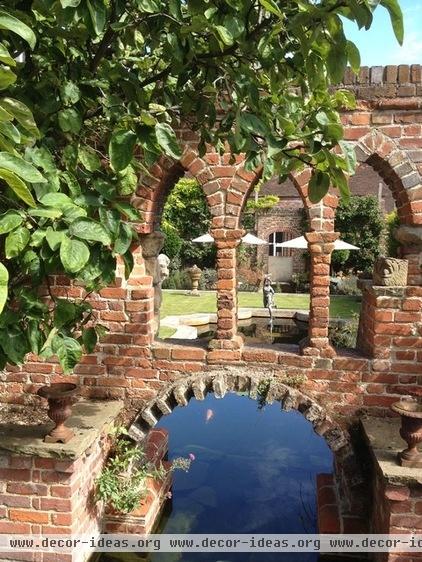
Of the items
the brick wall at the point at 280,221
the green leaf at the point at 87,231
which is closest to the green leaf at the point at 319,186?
the green leaf at the point at 87,231

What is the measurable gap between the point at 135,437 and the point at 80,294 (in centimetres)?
134

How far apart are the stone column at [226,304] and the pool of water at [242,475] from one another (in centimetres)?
58

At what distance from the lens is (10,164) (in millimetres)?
1518

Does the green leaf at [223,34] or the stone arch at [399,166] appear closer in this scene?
the green leaf at [223,34]

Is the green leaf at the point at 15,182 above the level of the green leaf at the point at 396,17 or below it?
below

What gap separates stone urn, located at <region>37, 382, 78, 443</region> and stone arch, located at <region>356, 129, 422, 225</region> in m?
2.82

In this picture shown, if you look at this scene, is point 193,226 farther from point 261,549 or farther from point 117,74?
point 117,74

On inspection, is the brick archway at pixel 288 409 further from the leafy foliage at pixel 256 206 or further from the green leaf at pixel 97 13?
the leafy foliage at pixel 256 206

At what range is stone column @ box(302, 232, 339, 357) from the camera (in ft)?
13.2

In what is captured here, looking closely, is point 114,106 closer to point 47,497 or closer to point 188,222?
point 47,497

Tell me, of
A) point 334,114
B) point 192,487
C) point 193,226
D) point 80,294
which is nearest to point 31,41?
point 334,114

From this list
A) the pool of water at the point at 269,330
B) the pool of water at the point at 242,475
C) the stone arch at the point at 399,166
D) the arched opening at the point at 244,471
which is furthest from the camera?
the pool of water at the point at 269,330

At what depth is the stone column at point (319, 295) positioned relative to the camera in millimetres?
4027

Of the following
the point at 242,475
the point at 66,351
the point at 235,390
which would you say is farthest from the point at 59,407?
the point at 242,475
